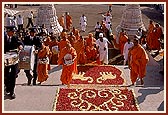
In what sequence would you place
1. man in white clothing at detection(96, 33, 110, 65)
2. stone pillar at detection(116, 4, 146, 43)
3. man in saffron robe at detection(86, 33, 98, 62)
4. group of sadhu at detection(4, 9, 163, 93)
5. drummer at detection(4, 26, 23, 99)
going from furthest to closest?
stone pillar at detection(116, 4, 146, 43) → man in saffron robe at detection(86, 33, 98, 62) → man in white clothing at detection(96, 33, 110, 65) → group of sadhu at detection(4, 9, 163, 93) → drummer at detection(4, 26, 23, 99)

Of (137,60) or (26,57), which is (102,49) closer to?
(137,60)

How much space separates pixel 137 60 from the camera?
404 inches

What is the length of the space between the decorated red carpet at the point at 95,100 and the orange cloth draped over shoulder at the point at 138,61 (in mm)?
952

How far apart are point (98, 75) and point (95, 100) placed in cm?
281

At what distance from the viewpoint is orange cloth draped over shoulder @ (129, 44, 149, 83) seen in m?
10.2

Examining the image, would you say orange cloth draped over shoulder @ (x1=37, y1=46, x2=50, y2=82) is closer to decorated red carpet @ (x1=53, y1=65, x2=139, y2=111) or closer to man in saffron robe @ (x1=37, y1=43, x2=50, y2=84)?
man in saffron robe @ (x1=37, y1=43, x2=50, y2=84)

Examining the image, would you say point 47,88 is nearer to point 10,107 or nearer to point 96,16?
point 10,107

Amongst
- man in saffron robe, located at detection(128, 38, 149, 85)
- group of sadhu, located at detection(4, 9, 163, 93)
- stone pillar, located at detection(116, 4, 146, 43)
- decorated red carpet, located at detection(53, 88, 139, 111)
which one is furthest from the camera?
stone pillar, located at detection(116, 4, 146, 43)

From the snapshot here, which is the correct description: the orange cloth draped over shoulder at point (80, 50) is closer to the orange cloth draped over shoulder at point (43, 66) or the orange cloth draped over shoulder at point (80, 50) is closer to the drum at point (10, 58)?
the orange cloth draped over shoulder at point (43, 66)

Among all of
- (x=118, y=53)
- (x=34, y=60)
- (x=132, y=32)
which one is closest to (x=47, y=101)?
(x=34, y=60)

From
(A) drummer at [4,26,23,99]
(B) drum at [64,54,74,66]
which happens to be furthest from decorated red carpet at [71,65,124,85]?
(A) drummer at [4,26,23,99]

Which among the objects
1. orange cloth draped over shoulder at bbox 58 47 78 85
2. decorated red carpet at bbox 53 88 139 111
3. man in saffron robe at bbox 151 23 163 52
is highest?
man in saffron robe at bbox 151 23 163 52

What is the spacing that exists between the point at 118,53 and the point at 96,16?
11.7 meters

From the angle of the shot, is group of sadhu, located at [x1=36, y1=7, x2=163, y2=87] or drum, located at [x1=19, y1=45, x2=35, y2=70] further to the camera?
group of sadhu, located at [x1=36, y1=7, x2=163, y2=87]
